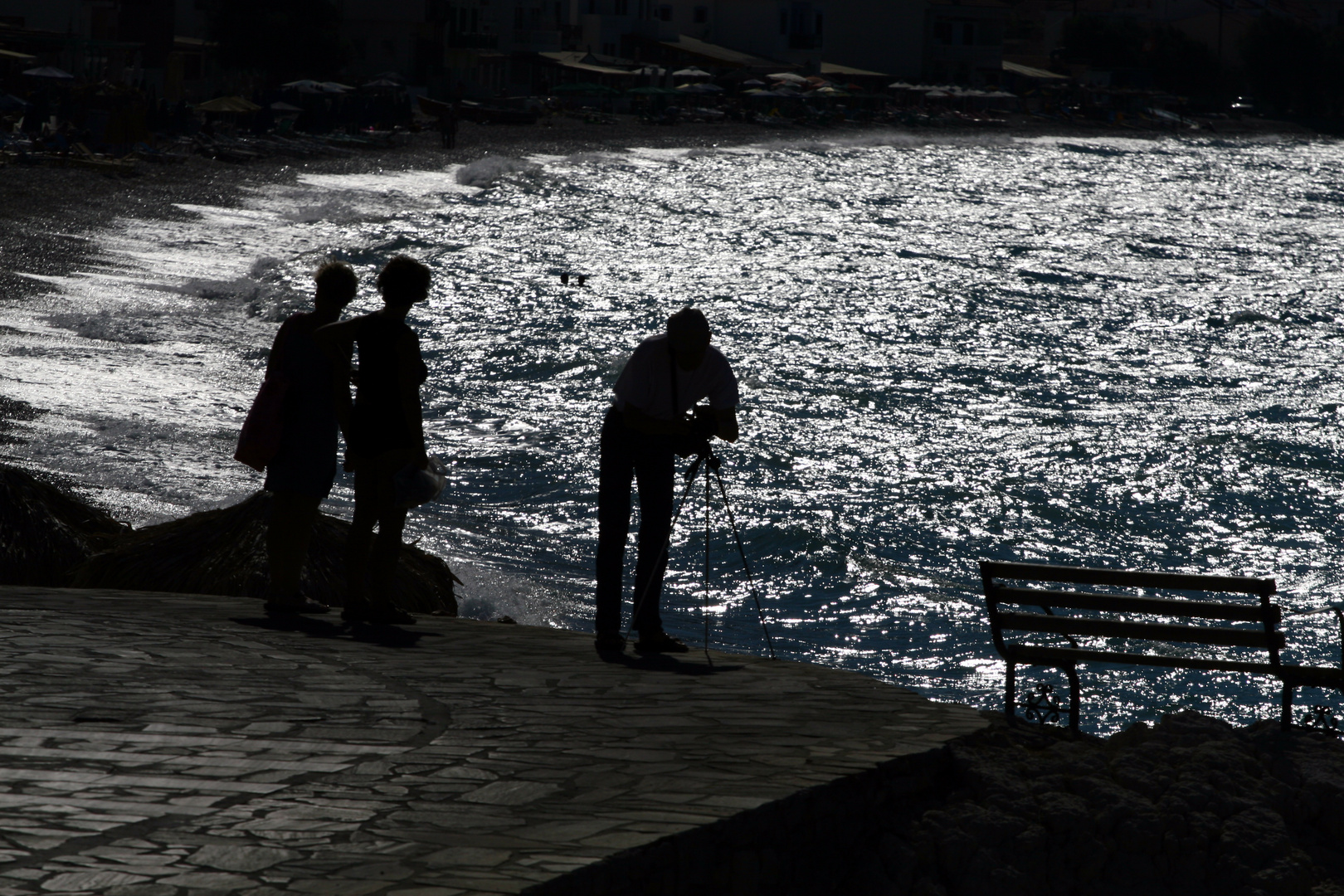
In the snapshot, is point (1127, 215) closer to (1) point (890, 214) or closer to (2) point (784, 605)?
(1) point (890, 214)

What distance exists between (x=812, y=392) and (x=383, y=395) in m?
20.6

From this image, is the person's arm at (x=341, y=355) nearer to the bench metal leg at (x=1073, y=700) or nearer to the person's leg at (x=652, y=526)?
the person's leg at (x=652, y=526)

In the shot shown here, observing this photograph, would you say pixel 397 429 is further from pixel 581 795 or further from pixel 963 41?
pixel 963 41

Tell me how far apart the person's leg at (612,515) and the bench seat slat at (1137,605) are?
148 cm

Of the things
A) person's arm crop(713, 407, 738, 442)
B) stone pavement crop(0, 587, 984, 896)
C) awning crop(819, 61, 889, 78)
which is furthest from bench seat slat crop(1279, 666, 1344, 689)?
awning crop(819, 61, 889, 78)

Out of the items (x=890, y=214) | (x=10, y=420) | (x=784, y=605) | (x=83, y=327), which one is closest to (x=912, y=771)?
(x=784, y=605)

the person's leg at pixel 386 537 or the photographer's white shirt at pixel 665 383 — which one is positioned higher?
the photographer's white shirt at pixel 665 383

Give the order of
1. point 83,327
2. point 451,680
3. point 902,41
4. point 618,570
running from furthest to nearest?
point 902,41 → point 83,327 → point 618,570 → point 451,680

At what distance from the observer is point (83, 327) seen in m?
22.4

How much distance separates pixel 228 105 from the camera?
5244 centimetres

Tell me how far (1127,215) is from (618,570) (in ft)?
197

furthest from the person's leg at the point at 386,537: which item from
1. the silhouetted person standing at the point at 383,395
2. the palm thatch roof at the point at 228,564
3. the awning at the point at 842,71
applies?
the awning at the point at 842,71

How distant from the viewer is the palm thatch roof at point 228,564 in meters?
8.05

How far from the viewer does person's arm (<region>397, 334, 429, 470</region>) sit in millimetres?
6086
